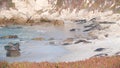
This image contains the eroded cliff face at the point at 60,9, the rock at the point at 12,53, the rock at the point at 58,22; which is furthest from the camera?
the eroded cliff face at the point at 60,9

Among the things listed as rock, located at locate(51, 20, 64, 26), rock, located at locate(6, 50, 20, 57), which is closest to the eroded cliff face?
rock, located at locate(51, 20, 64, 26)

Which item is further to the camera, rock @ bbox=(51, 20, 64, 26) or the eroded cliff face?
the eroded cliff face

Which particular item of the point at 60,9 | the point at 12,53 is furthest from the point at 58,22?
the point at 12,53

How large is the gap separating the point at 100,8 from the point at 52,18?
26.6ft

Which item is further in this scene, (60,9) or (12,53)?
(60,9)

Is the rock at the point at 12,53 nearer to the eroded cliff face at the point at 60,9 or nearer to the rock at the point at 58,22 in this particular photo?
the rock at the point at 58,22

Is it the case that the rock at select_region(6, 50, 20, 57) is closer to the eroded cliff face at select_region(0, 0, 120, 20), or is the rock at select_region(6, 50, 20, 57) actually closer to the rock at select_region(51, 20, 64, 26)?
the rock at select_region(51, 20, 64, 26)

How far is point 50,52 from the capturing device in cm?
2788

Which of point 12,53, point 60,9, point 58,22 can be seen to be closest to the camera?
point 12,53

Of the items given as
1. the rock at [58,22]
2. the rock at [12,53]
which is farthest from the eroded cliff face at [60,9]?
the rock at [12,53]

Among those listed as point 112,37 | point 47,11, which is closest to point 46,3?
point 47,11

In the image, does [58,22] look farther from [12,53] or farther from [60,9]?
[12,53]

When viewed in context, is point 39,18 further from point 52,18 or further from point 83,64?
point 83,64

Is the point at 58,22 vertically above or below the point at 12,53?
below
